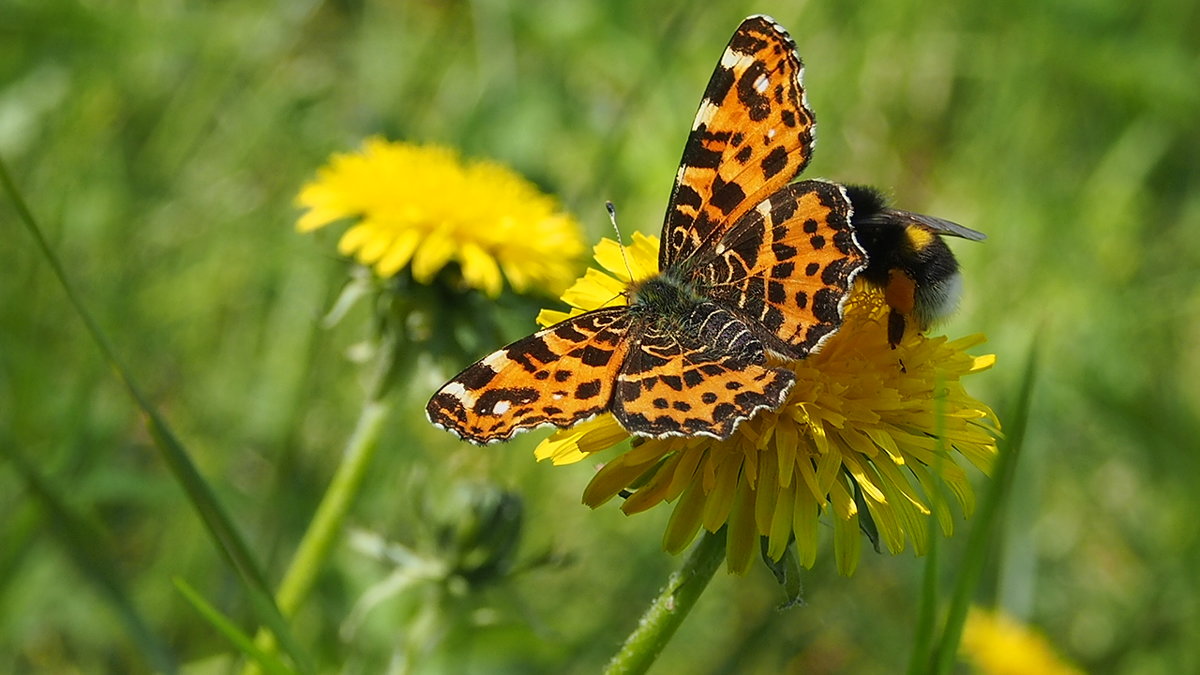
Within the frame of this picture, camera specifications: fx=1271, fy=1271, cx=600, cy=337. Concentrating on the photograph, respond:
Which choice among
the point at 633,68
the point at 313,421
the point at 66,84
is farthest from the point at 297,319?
the point at 633,68

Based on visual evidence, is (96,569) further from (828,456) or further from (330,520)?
(828,456)

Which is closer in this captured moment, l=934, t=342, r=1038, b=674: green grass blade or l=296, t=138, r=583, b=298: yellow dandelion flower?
l=934, t=342, r=1038, b=674: green grass blade

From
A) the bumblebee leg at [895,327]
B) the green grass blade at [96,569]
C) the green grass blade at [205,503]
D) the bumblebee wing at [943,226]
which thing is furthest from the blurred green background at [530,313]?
the bumblebee wing at [943,226]

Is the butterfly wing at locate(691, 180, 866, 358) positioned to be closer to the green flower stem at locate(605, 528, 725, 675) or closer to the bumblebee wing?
the bumblebee wing

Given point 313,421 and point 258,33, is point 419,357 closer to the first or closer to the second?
point 313,421

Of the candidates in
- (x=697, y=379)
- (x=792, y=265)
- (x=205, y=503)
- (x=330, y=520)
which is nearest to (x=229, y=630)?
(x=205, y=503)

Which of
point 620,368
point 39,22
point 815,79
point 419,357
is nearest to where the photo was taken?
point 620,368

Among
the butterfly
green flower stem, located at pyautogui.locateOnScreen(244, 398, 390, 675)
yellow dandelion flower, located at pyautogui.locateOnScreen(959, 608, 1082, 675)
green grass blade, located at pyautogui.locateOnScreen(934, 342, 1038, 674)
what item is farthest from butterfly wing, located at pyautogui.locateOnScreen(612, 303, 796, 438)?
yellow dandelion flower, located at pyautogui.locateOnScreen(959, 608, 1082, 675)
